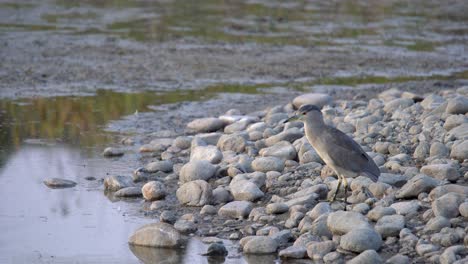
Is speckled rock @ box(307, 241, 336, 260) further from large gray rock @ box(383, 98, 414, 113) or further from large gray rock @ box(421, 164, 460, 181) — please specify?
large gray rock @ box(383, 98, 414, 113)

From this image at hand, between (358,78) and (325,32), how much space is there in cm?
459

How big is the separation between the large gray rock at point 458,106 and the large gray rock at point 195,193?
9.74 feet

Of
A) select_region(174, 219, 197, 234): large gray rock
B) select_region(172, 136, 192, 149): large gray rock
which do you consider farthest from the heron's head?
select_region(172, 136, 192, 149): large gray rock

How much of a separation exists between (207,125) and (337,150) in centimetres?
364

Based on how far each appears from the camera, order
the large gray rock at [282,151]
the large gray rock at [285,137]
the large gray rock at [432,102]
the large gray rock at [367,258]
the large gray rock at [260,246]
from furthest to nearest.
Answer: the large gray rock at [432,102] < the large gray rock at [285,137] < the large gray rock at [282,151] < the large gray rock at [260,246] < the large gray rock at [367,258]

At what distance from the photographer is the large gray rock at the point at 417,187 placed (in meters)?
7.53

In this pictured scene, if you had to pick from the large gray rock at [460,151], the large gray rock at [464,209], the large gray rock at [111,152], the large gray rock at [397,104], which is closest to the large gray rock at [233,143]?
the large gray rock at [111,152]

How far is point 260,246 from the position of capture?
22.5 ft

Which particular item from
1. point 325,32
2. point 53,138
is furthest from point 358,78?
point 53,138

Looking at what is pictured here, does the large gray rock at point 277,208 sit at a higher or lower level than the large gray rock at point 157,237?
higher

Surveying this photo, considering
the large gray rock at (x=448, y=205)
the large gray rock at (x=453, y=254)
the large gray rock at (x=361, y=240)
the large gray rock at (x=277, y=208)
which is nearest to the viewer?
the large gray rock at (x=453, y=254)

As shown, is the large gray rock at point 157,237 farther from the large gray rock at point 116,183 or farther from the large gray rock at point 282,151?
the large gray rock at point 282,151

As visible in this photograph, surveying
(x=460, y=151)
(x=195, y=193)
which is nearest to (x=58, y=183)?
(x=195, y=193)

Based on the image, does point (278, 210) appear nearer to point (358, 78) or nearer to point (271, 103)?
point (271, 103)
